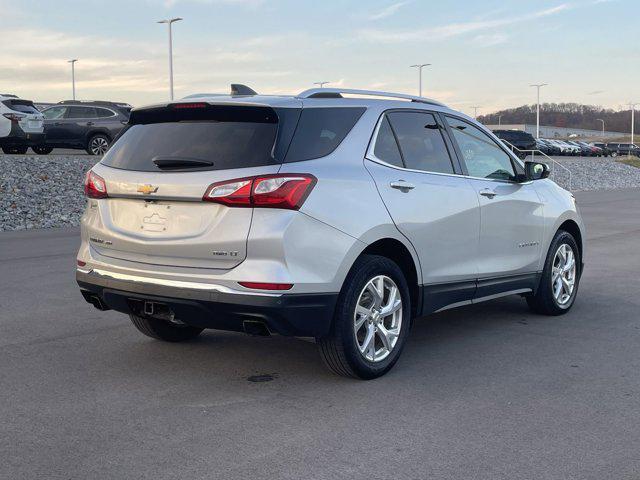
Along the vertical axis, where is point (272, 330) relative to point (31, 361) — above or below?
above

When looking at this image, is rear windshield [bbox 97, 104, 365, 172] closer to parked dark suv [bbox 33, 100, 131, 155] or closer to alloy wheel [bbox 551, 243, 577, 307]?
alloy wheel [bbox 551, 243, 577, 307]

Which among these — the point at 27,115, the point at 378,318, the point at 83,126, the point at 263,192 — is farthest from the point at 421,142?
the point at 83,126

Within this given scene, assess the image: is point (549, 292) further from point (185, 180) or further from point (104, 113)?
point (104, 113)

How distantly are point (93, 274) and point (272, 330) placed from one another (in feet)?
4.42

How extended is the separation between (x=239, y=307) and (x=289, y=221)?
0.57 meters

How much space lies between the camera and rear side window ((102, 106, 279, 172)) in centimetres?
505

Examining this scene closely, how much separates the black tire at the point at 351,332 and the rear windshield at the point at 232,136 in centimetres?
76

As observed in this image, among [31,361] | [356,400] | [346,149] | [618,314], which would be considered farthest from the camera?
[618,314]

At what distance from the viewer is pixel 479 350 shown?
6367 mm

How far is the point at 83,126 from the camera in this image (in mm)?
27953

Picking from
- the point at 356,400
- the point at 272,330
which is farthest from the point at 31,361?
Result: the point at 356,400

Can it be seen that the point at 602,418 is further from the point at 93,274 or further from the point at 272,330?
the point at 93,274

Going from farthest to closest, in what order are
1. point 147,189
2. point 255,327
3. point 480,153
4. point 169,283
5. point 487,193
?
1. point 480,153
2. point 487,193
3. point 147,189
4. point 169,283
5. point 255,327

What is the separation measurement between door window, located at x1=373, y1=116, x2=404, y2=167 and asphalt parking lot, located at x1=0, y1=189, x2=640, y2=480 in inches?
55.5
